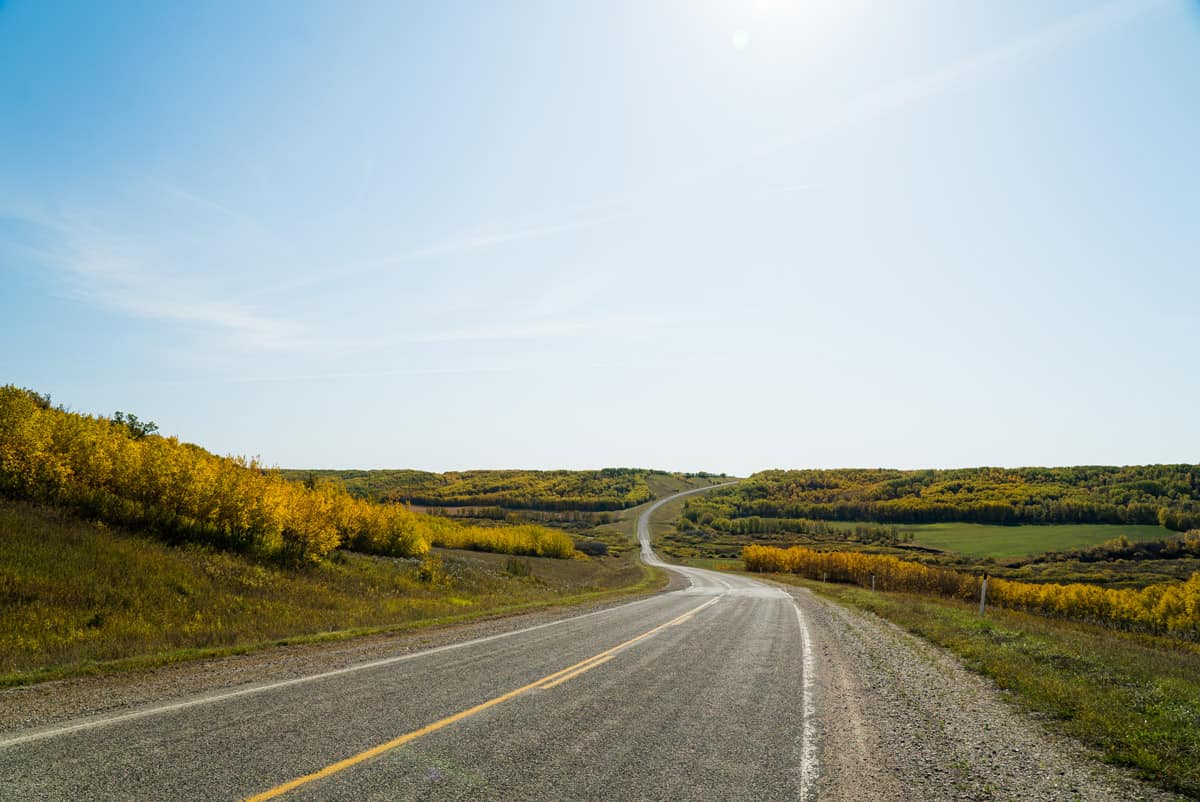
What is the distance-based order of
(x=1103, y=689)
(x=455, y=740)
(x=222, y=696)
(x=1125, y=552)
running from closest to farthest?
(x=455, y=740) → (x=222, y=696) → (x=1103, y=689) → (x=1125, y=552)

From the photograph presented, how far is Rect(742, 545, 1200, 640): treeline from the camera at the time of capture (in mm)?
60188

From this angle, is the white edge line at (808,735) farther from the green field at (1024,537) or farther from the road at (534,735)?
the green field at (1024,537)

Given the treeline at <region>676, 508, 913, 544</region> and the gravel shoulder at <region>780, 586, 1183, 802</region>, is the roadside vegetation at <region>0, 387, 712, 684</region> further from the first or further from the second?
the treeline at <region>676, 508, 913, 544</region>

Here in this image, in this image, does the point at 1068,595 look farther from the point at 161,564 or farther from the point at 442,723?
the point at 161,564

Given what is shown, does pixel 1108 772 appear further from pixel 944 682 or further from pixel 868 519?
pixel 868 519

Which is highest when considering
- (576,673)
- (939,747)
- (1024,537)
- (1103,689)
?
(939,747)

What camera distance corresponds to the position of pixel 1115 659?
50.4 feet

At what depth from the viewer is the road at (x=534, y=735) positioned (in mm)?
5676

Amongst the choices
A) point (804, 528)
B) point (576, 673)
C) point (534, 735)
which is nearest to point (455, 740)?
point (534, 735)

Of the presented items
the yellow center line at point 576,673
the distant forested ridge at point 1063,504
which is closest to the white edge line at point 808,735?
the yellow center line at point 576,673

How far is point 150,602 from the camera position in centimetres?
1630

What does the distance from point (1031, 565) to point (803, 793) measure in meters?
131

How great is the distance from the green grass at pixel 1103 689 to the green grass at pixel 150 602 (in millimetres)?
15297

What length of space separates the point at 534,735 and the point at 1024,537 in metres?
163
